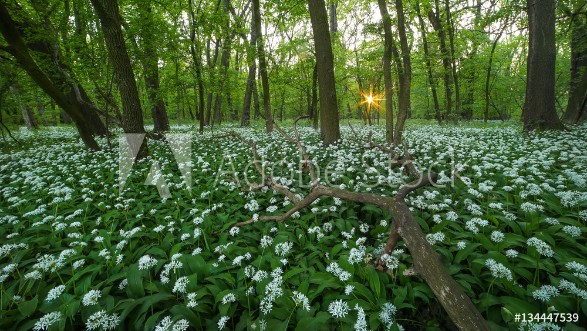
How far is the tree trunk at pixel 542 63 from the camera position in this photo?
311 inches

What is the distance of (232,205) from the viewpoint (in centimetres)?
438

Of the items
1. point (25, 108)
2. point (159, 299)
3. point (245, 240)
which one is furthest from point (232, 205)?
point (25, 108)

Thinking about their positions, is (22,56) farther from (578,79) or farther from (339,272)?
(578,79)

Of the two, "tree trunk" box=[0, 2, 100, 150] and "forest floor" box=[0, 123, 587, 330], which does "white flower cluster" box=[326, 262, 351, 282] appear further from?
"tree trunk" box=[0, 2, 100, 150]

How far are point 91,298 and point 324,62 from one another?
24.9ft

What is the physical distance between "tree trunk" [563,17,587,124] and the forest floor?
23.8ft

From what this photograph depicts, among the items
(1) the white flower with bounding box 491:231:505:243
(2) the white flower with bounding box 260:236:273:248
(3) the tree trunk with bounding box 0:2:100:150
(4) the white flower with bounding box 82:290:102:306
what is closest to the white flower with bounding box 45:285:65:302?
(4) the white flower with bounding box 82:290:102:306

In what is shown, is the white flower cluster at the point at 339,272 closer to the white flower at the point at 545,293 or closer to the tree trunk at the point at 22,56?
the white flower at the point at 545,293

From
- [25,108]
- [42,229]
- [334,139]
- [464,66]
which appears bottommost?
[42,229]

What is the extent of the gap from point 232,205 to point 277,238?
4.89 ft

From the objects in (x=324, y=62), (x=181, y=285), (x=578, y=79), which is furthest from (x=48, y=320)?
(x=578, y=79)

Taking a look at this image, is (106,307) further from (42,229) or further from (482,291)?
(482,291)

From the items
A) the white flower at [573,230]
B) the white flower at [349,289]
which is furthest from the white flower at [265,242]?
the white flower at [573,230]

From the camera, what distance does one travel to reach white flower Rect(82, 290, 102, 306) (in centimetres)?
210
